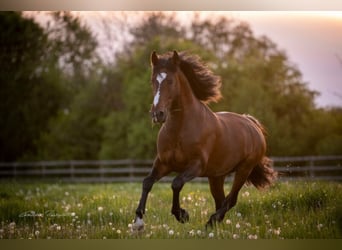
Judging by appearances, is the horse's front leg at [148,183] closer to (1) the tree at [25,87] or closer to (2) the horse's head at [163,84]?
(2) the horse's head at [163,84]

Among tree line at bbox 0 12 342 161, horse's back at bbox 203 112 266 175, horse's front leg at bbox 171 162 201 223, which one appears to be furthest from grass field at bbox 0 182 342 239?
tree line at bbox 0 12 342 161

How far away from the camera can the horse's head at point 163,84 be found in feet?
20.6

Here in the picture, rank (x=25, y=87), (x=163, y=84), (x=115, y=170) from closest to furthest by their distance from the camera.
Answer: (x=163, y=84) < (x=25, y=87) < (x=115, y=170)

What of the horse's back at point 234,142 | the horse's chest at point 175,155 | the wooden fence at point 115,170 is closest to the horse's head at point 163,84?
the horse's chest at point 175,155

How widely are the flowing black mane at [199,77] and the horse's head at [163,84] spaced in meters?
0.04

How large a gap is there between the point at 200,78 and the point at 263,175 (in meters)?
1.11

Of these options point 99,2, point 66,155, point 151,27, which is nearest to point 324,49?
point 151,27

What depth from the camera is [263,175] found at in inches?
274

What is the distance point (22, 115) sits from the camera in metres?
7.42

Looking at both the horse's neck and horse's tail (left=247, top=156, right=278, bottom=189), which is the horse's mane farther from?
horse's tail (left=247, top=156, right=278, bottom=189)

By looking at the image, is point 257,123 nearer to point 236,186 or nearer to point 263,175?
point 263,175

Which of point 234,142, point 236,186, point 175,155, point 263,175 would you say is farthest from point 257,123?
point 175,155

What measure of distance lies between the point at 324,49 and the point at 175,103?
1.58 meters

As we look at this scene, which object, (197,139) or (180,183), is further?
(197,139)
